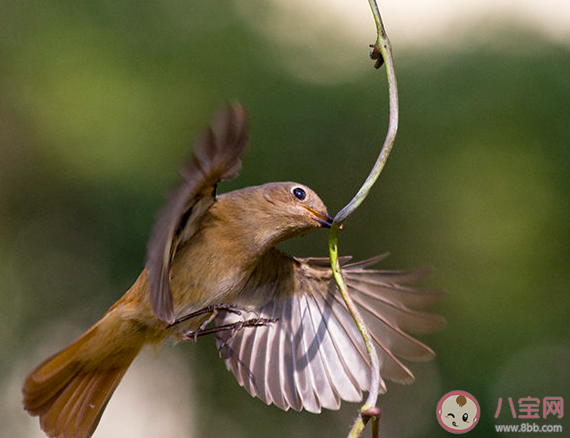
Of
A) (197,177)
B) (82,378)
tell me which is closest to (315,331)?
(82,378)

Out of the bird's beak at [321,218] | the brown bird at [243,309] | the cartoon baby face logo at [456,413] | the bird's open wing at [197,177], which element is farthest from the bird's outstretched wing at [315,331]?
the bird's open wing at [197,177]

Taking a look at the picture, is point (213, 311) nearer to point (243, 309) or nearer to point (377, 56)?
point (243, 309)

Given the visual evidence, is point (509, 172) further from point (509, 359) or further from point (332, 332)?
point (332, 332)

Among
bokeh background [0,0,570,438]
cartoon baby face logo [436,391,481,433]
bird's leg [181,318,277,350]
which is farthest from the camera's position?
bokeh background [0,0,570,438]

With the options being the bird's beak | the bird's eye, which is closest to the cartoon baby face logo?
the bird's beak

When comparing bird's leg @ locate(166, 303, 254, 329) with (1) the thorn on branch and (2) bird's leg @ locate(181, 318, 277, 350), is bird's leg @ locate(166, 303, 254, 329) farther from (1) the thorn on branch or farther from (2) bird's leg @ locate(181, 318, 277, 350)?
(1) the thorn on branch

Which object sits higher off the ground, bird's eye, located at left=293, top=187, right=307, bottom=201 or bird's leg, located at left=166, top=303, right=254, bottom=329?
bird's eye, located at left=293, top=187, right=307, bottom=201
